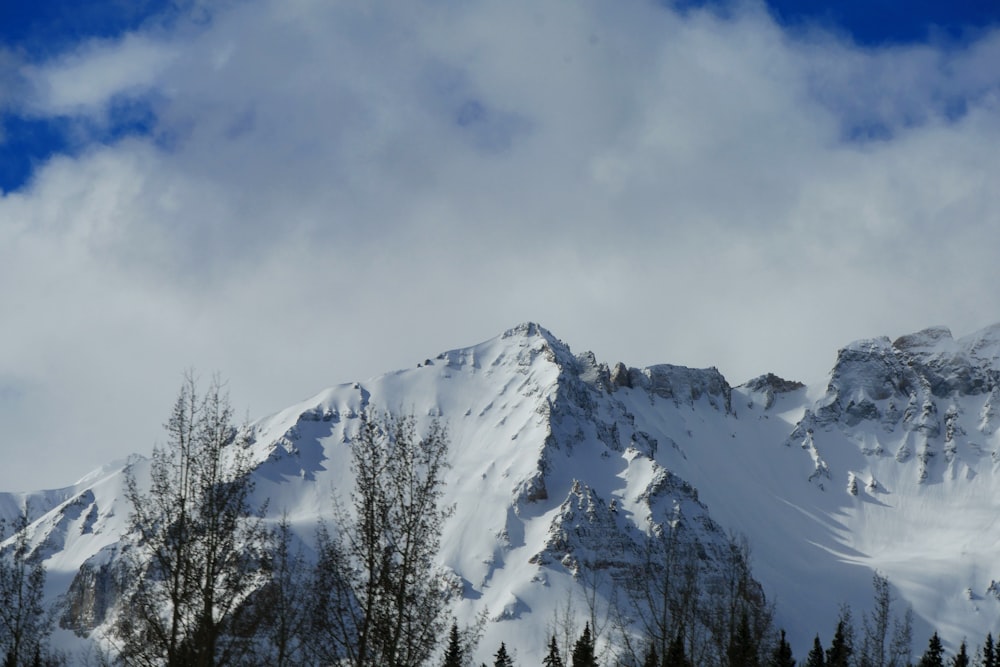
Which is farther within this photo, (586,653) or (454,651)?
(586,653)

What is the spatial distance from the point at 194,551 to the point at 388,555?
497cm

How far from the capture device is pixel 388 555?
89.4ft

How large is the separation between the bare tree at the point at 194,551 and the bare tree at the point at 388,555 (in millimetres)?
2004

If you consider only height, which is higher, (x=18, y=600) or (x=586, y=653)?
(x=586, y=653)

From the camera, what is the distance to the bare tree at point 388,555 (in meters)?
26.5

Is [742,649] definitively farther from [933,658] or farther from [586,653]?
[933,658]

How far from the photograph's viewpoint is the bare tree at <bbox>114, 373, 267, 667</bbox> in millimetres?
26156

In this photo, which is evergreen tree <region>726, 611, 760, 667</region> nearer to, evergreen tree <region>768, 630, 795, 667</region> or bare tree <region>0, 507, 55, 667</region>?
evergreen tree <region>768, 630, 795, 667</region>

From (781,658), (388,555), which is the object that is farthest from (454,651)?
(388,555)

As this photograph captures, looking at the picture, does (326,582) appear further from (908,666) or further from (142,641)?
A: (908,666)

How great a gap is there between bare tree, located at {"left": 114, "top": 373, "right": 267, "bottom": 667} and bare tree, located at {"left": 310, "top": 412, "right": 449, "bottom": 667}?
2.00m

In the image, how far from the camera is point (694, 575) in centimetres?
4500

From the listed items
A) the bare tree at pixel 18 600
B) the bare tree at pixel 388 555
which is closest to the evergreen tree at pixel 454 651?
the bare tree at pixel 388 555

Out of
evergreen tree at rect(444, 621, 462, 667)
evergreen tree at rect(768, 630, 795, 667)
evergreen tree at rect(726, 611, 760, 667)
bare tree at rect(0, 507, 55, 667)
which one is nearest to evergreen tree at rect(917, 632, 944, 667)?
evergreen tree at rect(768, 630, 795, 667)
